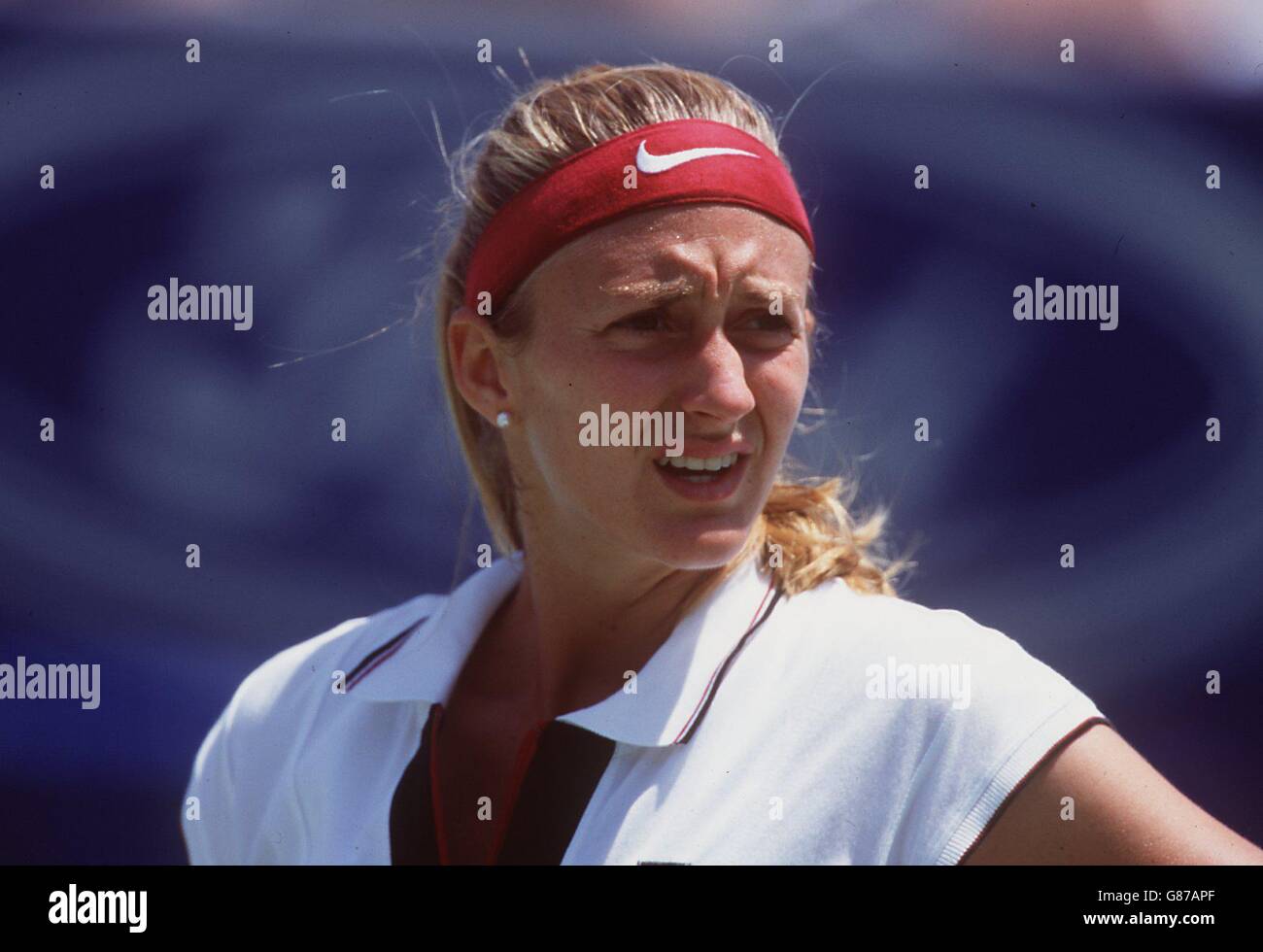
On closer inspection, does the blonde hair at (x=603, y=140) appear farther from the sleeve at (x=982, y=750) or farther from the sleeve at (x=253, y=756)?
the sleeve at (x=253, y=756)

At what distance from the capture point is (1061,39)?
2156mm

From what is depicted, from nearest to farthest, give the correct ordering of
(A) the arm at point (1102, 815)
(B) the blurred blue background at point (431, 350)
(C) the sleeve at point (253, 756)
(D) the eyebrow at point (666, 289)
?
1. (A) the arm at point (1102, 815)
2. (D) the eyebrow at point (666, 289)
3. (C) the sleeve at point (253, 756)
4. (B) the blurred blue background at point (431, 350)

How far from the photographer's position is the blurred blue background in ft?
7.19

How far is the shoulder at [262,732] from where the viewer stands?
6.82ft

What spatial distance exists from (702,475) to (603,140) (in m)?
0.51

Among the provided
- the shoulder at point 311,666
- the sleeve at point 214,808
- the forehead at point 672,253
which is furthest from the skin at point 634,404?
the sleeve at point 214,808

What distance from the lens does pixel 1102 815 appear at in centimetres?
155

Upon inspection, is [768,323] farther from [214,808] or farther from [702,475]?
[214,808]

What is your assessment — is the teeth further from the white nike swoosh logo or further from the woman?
the white nike swoosh logo

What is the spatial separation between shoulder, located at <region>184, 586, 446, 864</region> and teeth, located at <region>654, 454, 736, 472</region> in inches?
26.3

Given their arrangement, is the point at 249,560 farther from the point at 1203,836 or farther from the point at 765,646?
the point at 1203,836

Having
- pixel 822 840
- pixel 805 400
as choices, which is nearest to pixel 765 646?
pixel 822 840

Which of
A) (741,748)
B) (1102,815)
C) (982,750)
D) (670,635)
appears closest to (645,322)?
(670,635)

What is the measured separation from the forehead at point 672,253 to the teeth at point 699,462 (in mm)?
238
